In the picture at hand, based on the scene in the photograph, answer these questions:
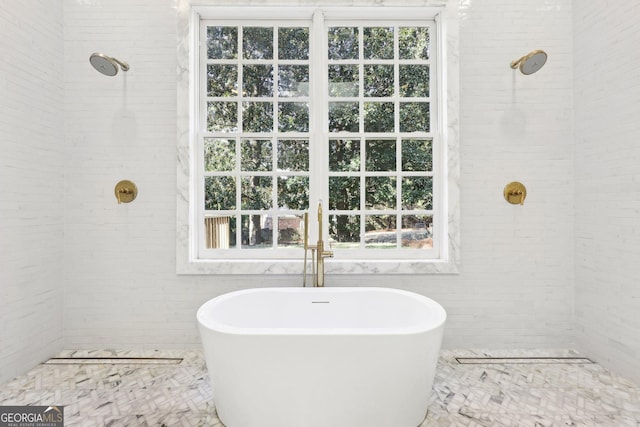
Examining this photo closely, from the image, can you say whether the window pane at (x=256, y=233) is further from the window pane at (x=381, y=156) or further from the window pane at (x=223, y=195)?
the window pane at (x=381, y=156)

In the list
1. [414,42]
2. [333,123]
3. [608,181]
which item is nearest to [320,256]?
[333,123]

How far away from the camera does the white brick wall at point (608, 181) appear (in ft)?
6.44

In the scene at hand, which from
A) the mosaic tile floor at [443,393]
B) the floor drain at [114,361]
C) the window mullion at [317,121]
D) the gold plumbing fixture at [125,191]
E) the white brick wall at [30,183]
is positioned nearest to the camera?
the mosaic tile floor at [443,393]

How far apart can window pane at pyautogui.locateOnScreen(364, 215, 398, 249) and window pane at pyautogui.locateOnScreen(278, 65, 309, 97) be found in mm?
1118

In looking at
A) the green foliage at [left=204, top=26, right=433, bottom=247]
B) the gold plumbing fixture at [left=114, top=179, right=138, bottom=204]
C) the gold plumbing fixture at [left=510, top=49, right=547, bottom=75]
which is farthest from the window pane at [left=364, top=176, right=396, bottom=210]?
the gold plumbing fixture at [left=114, top=179, right=138, bottom=204]

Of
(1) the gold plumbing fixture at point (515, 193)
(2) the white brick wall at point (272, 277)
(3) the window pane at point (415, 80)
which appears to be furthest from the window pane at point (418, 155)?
(1) the gold plumbing fixture at point (515, 193)

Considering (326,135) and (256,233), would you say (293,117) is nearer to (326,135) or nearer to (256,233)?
(326,135)

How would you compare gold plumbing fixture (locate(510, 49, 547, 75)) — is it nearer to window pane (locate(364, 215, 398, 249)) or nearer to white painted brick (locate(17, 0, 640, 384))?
white painted brick (locate(17, 0, 640, 384))

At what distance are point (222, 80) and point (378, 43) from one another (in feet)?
4.09

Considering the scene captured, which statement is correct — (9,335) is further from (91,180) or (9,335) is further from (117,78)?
(117,78)

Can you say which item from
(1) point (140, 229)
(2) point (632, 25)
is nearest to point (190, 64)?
(1) point (140, 229)

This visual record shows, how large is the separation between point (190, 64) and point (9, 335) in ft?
6.85

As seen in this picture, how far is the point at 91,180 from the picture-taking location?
2.36 metres

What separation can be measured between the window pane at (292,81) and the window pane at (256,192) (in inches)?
27.1
